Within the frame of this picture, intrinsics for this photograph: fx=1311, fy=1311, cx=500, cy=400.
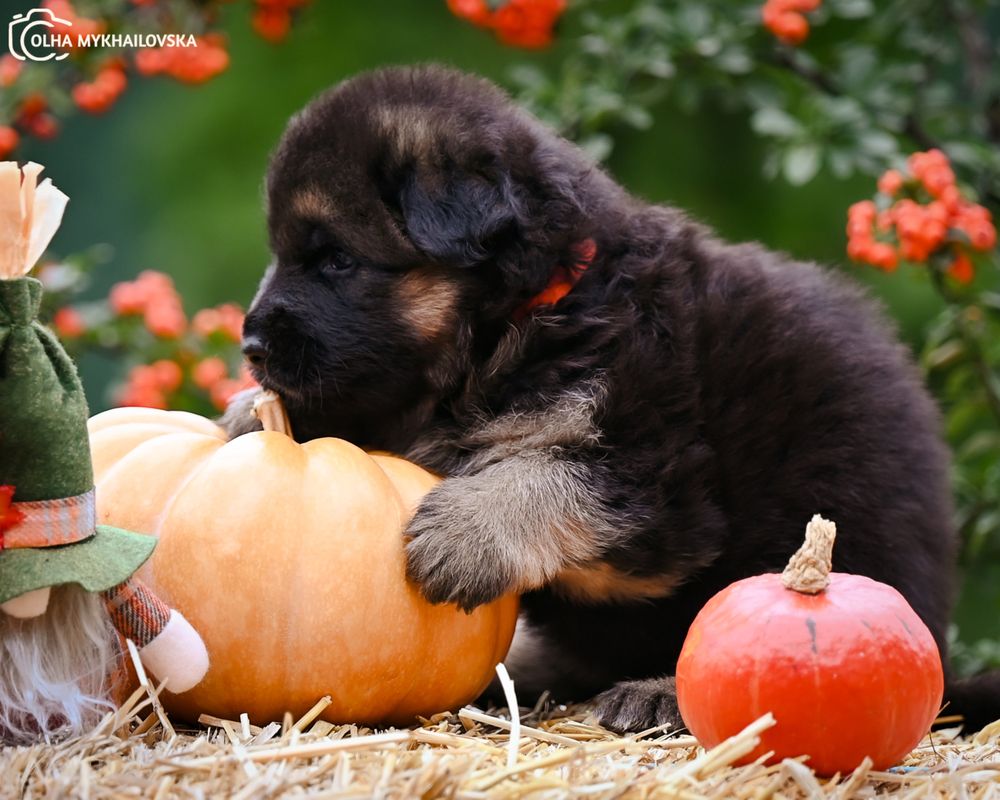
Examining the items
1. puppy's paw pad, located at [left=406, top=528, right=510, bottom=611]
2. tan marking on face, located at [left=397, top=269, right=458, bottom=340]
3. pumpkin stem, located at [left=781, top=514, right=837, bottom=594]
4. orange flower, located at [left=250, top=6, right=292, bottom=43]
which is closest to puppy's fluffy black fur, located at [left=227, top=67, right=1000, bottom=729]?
tan marking on face, located at [left=397, top=269, right=458, bottom=340]

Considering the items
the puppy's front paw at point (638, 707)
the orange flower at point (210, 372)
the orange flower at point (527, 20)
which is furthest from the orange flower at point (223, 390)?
the puppy's front paw at point (638, 707)

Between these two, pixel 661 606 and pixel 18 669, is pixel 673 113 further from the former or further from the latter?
pixel 18 669

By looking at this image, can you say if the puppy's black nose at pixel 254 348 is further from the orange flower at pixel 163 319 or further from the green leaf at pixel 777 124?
the green leaf at pixel 777 124

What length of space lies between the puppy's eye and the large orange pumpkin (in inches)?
19.0

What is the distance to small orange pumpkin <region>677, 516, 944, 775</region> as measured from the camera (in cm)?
250

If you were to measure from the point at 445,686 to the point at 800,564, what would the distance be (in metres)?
0.93

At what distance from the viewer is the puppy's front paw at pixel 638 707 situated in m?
3.17

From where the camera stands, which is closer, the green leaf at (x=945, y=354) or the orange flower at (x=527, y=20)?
the green leaf at (x=945, y=354)

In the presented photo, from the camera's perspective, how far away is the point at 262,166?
694 centimetres

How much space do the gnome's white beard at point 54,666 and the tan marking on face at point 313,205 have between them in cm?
116

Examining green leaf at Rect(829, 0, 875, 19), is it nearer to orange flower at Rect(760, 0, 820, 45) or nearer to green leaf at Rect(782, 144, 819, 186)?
orange flower at Rect(760, 0, 820, 45)

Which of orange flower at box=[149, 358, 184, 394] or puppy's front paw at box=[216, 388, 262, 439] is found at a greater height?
puppy's front paw at box=[216, 388, 262, 439]

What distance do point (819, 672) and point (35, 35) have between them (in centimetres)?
427

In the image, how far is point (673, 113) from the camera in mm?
6480
